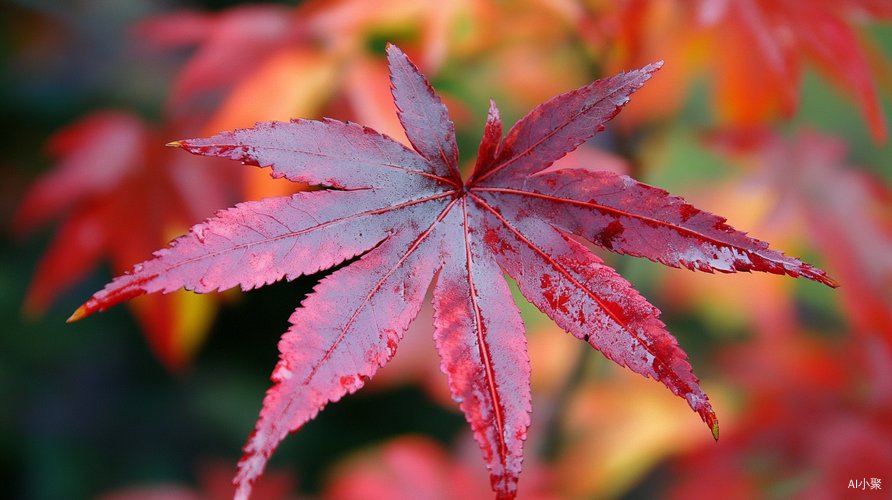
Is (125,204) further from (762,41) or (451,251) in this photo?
(762,41)

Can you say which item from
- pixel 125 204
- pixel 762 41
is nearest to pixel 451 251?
pixel 762 41

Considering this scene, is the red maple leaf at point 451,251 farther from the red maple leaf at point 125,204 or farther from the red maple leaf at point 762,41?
the red maple leaf at point 125,204

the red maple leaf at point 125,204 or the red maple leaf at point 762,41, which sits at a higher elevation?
the red maple leaf at point 762,41

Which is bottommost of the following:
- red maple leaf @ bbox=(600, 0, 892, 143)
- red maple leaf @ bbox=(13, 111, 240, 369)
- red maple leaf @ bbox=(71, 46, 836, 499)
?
red maple leaf @ bbox=(71, 46, 836, 499)

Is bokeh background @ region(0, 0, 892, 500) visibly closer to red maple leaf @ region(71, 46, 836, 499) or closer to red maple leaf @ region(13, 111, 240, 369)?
red maple leaf @ region(13, 111, 240, 369)

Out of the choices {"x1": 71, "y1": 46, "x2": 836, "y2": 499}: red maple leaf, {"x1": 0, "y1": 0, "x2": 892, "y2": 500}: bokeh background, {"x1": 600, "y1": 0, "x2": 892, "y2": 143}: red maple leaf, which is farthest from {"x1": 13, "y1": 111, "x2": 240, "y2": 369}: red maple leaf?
{"x1": 600, "y1": 0, "x2": 892, "y2": 143}: red maple leaf

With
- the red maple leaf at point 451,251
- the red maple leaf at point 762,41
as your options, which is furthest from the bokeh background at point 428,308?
the red maple leaf at point 451,251

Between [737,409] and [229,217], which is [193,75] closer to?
[229,217]
